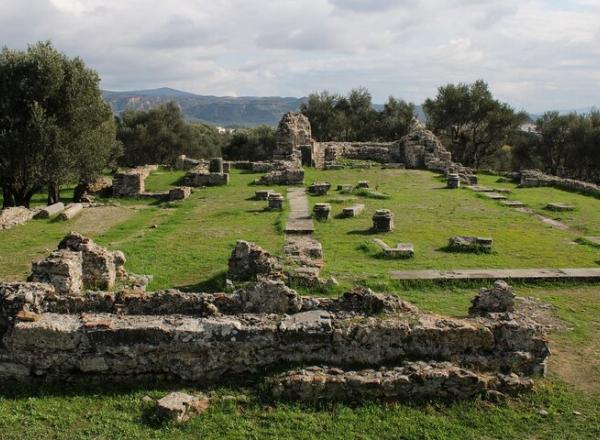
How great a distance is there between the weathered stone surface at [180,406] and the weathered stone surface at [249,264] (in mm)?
5073

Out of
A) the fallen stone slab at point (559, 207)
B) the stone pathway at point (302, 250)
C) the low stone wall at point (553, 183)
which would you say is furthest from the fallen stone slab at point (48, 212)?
the low stone wall at point (553, 183)

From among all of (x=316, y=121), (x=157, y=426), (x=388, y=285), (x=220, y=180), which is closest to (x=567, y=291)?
(x=388, y=285)

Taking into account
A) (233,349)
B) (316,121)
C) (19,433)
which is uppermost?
(316,121)

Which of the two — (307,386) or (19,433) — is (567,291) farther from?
(19,433)

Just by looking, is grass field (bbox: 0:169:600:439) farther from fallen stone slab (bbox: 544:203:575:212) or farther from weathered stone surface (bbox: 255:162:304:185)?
weathered stone surface (bbox: 255:162:304:185)

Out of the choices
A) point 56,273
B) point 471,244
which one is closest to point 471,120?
point 471,244

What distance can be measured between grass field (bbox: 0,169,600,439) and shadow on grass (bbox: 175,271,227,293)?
6 centimetres

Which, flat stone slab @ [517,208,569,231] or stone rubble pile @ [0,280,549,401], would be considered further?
flat stone slab @ [517,208,569,231]

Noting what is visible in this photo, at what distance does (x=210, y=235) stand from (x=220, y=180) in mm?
13439

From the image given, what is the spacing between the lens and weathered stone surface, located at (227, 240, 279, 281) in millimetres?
12086

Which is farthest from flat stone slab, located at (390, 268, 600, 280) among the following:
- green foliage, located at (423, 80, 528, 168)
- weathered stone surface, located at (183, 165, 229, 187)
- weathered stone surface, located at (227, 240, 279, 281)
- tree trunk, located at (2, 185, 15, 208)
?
green foliage, located at (423, 80, 528, 168)

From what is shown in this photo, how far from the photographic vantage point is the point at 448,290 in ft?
39.8

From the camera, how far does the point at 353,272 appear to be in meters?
13.1

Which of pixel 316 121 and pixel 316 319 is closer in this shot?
→ pixel 316 319
